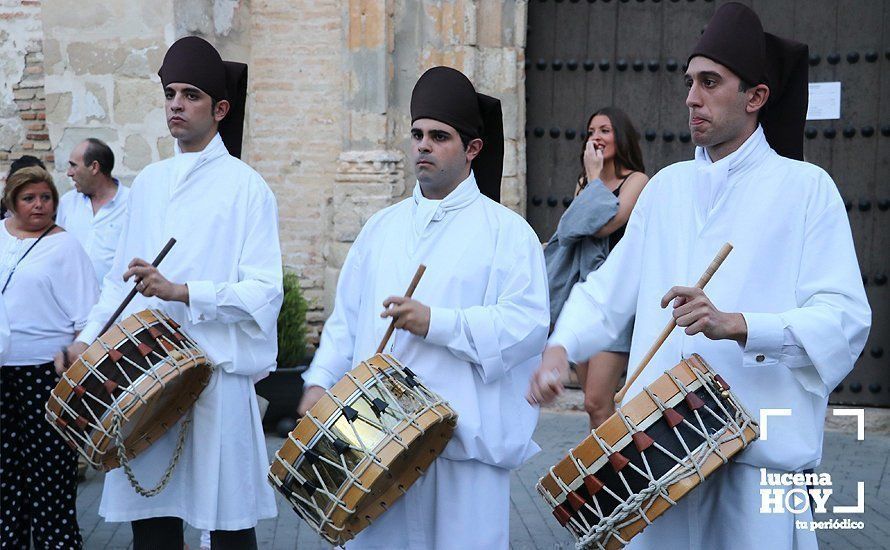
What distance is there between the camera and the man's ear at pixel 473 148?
4180 millimetres

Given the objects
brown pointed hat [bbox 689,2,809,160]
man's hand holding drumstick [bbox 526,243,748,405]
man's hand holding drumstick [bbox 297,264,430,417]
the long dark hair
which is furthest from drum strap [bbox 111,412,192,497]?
the long dark hair

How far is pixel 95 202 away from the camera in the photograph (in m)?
7.76

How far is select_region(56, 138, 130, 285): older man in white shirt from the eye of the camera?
750cm

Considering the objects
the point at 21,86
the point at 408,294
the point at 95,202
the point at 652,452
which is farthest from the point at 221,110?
the point at 21,86

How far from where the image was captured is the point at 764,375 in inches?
134

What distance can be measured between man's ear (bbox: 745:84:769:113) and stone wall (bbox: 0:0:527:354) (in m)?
5.19

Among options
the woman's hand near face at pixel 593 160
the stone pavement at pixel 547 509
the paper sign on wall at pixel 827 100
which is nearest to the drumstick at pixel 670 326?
the stone pavement at pixel 547 509

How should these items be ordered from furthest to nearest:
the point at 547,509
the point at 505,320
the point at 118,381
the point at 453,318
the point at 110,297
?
the point at 547,509, the point at 110,297, the point at 118,381, the point at 505,320, the point at 453,318

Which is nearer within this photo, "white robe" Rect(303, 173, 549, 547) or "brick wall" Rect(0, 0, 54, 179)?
"white robe" Rect(303, 173, 549, 547)

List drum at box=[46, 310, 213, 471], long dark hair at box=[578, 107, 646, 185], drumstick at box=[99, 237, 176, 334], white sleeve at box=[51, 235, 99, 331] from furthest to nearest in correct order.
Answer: long dark hair at box=[578, 107, 646, 185]
white sleeve at box=[51, 235, 99, 331]
drumstick at box=[99, 237, 176, 334]
drum at box=[46, 310, 213, 471]

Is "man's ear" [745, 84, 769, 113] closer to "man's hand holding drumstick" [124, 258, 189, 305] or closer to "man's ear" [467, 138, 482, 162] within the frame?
"man's ear" [467, 138, 482, 162]

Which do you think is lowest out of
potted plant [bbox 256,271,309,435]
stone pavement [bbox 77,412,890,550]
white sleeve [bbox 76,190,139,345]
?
stone pavement [bbox 77,412,890,550]

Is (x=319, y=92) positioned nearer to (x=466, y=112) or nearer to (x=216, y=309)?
(x=216, y=309)

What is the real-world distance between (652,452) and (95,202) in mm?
5389
